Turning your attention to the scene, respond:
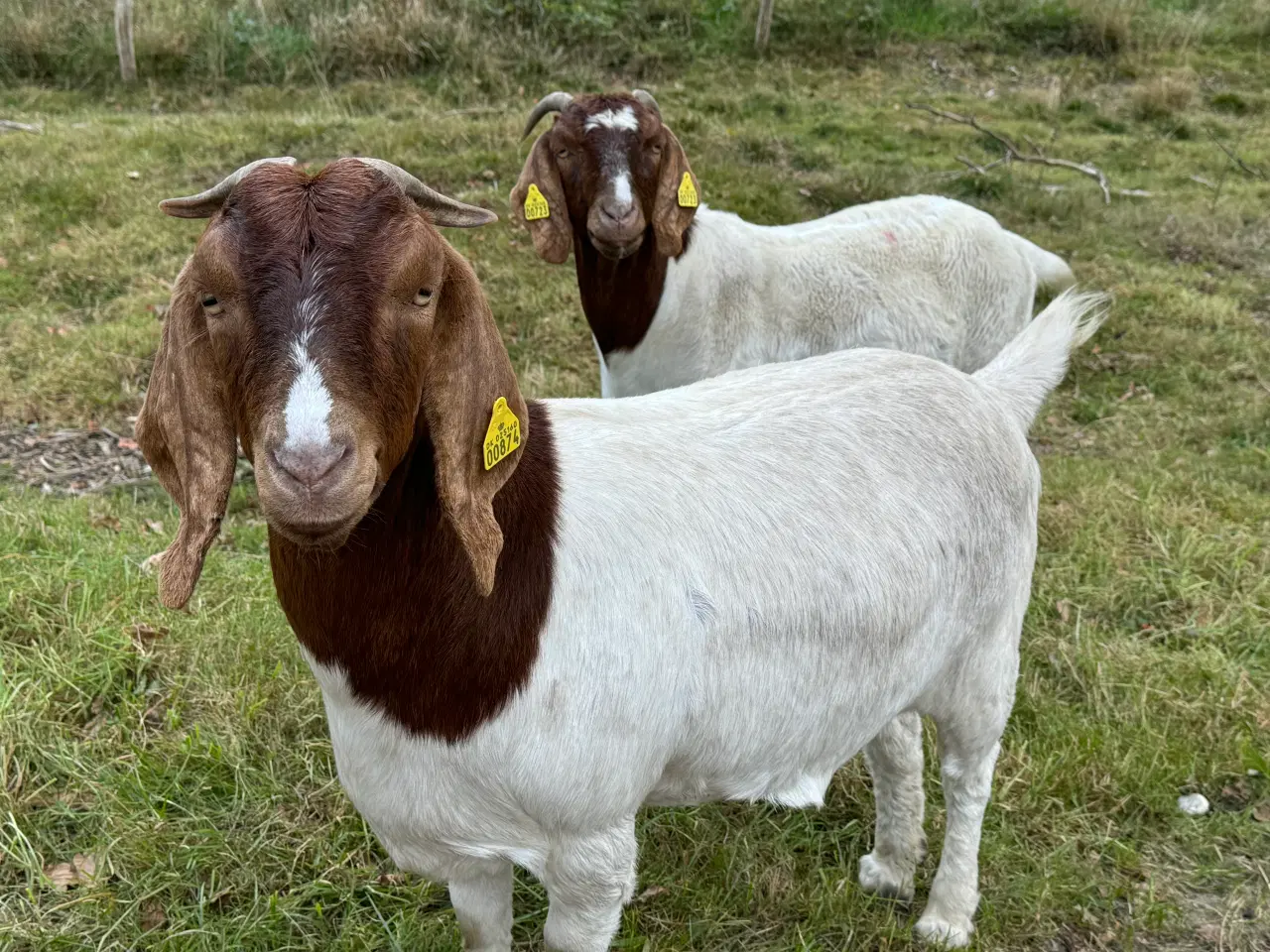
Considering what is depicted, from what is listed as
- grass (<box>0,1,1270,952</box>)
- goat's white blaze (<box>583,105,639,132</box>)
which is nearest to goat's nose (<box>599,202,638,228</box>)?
goat's white blaze (<box>583,105,639,132</box>)

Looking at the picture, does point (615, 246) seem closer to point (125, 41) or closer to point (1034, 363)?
point (1034, 363)

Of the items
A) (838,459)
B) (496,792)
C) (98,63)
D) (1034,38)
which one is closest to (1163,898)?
(838,459)

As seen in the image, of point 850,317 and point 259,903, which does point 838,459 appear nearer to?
point 259,903

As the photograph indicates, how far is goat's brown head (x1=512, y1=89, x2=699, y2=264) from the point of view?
4205 mm

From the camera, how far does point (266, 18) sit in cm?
1198

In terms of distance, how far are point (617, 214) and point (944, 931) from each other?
2796mm

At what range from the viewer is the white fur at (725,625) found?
1.87 metres

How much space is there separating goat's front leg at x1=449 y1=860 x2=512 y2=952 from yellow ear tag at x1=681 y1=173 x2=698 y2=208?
9.78 feet

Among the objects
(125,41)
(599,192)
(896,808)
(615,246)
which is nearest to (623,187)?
(599,192)

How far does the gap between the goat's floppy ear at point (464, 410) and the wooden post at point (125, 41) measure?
1164 centimetres

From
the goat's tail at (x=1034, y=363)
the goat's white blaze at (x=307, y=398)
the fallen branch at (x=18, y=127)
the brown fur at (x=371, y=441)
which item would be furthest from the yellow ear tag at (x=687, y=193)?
the fallen branch at (x=18, y=127)

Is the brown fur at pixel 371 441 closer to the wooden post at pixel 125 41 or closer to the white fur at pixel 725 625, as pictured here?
the white fur at pixel 725 625

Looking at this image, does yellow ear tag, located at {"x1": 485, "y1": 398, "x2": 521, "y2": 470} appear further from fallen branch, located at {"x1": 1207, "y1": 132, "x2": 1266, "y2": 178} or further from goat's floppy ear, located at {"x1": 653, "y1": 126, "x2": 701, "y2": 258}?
fallen branch, located at {"x1": 1207, "y1": 132, "x2": 1266, "y2": 178}

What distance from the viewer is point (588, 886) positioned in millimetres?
1987
